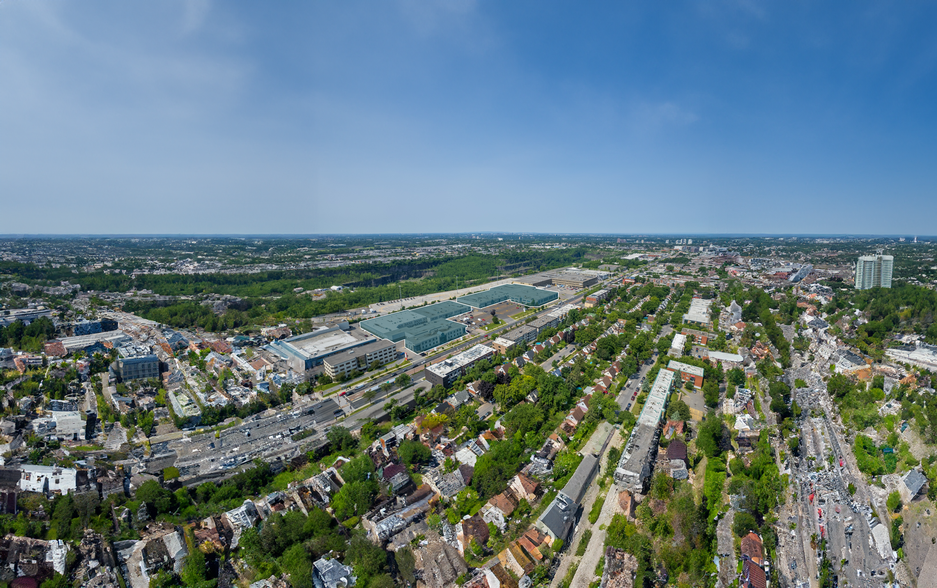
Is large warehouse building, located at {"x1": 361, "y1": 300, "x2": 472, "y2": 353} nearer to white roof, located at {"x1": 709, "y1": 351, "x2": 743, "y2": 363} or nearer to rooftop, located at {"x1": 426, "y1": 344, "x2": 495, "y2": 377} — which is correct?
rooftop, located at {"x1": 426, "y1": 344, "x2": 495, "y2": 377}

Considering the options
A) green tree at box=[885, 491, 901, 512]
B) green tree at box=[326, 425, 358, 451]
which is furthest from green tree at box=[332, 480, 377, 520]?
green tree at box=[885, 491, 901, 512]

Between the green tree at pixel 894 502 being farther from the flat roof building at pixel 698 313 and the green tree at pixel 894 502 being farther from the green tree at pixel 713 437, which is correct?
the flat roof building at pixel 698 313

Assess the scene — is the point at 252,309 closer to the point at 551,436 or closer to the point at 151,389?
the point at 151,389

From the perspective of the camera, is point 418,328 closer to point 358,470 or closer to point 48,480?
point 358,470

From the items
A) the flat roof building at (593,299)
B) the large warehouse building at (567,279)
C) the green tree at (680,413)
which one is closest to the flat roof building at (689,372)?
the green tree at (680,413)

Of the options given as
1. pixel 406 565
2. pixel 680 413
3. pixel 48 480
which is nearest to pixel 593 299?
pixel 680 413
